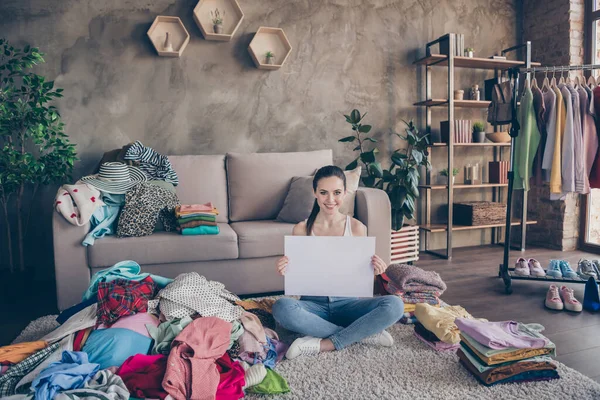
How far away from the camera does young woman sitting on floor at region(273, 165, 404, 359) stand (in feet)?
6.50

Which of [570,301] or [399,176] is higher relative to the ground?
[399,176]

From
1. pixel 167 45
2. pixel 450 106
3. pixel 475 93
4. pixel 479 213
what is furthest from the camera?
pixel 475 93

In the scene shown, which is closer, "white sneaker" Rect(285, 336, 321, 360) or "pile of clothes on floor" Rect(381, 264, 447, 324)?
"white sneaker" Rect(285, 336, 321, 360)

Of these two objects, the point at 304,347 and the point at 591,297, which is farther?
the point at 591,297

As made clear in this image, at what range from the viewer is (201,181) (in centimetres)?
334

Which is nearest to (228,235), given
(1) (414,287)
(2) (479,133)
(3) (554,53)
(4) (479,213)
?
(1) (414,287)

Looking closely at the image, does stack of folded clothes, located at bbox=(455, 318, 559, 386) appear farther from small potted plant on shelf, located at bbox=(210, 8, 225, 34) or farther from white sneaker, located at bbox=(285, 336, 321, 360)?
small potted plant on shelf, located at bbox=(210, 8, 225, 34)

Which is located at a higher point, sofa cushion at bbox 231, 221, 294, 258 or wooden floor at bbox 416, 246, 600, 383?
sofa cushion at bbox 231, 221, 294, 258

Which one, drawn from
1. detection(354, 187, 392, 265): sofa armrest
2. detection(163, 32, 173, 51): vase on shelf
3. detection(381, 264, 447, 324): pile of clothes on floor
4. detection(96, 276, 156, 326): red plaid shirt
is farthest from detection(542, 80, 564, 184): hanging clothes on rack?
detection(163, 32, 173, 51): vase on shelf

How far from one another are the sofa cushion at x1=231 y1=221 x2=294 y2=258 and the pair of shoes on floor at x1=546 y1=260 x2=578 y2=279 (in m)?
1.74

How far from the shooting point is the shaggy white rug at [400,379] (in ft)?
5.47

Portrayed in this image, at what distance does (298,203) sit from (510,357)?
1.69 metres

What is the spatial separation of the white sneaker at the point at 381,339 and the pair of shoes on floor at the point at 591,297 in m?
1.33

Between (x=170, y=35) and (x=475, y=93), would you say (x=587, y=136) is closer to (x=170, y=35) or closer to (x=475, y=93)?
(x=475, y=93)
